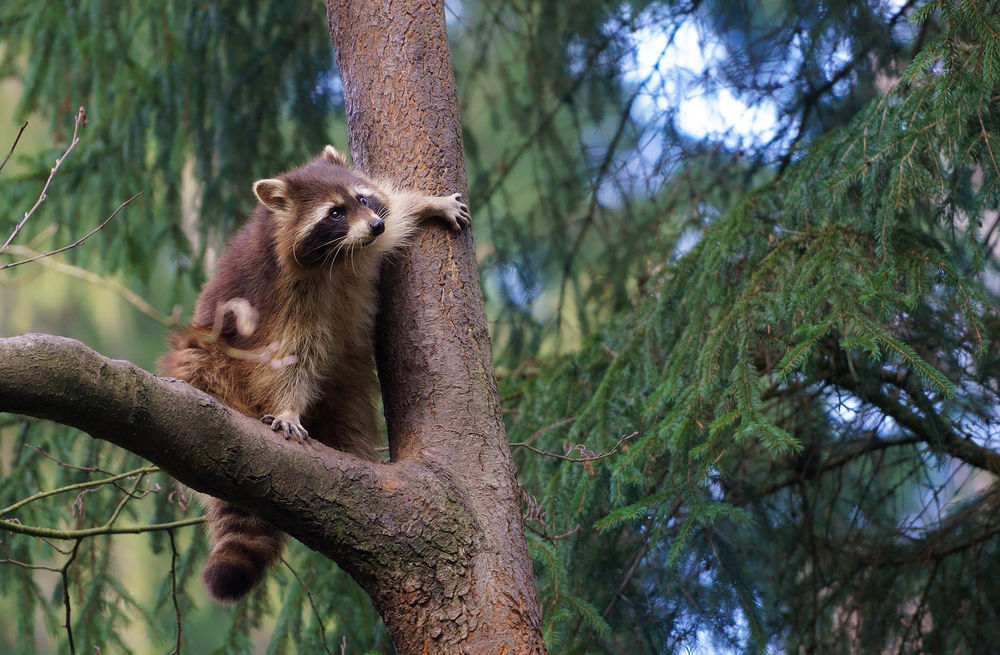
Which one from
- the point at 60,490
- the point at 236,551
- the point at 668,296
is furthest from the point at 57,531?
the point at 668,296

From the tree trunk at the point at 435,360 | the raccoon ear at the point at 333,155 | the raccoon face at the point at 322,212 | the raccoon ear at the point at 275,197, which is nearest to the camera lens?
the tree trunk at the point at 435,360

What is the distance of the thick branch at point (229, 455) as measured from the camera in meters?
1.76

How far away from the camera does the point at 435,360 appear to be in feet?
8.31

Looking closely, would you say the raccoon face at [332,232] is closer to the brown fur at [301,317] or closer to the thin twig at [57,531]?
the brown fur at [301,317]

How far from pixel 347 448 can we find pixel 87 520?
1916 mm

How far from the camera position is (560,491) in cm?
321

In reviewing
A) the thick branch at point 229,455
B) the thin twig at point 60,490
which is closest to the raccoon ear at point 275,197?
the thin twig at point 60,490

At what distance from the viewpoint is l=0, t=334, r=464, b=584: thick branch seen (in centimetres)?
176

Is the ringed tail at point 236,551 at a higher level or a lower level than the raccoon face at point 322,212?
lower

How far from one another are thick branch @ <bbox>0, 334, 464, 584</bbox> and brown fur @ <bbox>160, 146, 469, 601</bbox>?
0.65 meters

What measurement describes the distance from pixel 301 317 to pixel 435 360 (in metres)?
0.75

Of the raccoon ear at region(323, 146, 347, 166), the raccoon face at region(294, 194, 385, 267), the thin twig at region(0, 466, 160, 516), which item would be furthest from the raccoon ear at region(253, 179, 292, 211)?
the thin twig at region(0, 466, 160, 516)

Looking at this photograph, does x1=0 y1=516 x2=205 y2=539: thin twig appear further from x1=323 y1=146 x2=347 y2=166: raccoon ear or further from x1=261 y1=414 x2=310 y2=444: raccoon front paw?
x1=323 y1=146 x2=347 y2=166: raccoon ear

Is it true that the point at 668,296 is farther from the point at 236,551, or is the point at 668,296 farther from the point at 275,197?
the point at 236,551
